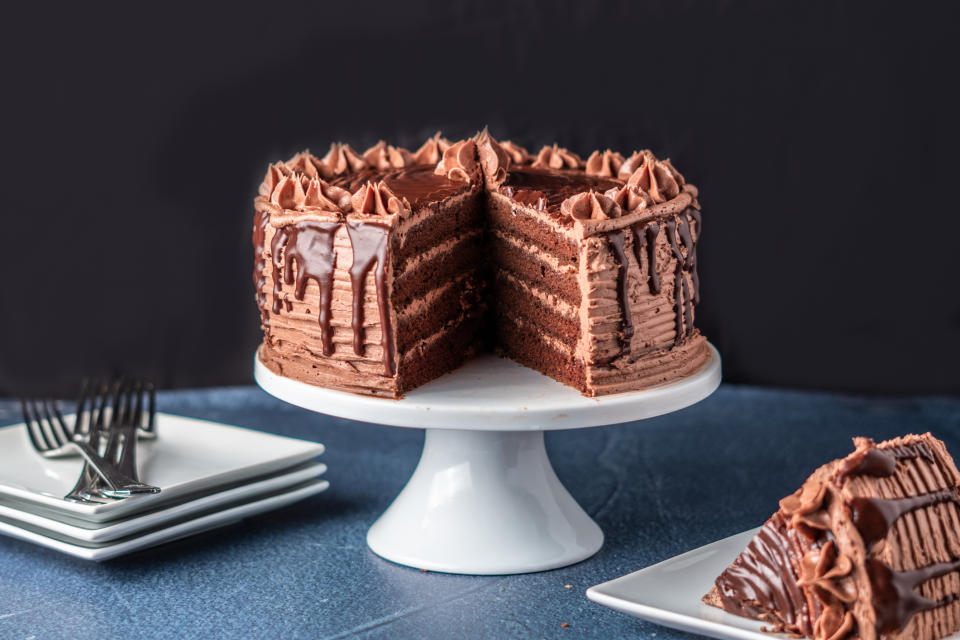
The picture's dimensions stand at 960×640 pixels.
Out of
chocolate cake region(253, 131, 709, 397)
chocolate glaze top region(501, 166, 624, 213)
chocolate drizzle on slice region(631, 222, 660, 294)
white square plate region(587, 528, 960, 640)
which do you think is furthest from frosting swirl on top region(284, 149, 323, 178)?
white square plate region(587, 528, 960, 640)

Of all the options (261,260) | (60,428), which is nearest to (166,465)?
(60,428)

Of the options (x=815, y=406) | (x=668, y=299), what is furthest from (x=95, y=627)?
(x=815, y=406)

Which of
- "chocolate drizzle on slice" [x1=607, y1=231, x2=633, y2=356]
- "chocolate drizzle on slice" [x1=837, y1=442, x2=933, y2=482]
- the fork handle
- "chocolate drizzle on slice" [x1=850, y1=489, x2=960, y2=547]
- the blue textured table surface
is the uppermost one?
"chocolate drizzle on slice" [x1=607, y1=231, x2=633, y2=356]

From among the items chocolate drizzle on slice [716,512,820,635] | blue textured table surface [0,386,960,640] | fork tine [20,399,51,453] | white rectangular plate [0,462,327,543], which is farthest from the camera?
fork tine [20,399,51,453]

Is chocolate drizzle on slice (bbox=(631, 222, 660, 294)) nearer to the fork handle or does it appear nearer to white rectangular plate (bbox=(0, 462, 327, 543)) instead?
white rectangular plate (bbox=(0, 462, 327, 543))

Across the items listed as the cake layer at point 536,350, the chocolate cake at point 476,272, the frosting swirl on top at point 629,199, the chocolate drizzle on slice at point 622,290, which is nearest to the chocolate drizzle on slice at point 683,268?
the chocolate cake at point 476,272

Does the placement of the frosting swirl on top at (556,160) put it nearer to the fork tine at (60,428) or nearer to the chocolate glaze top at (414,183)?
the chocolate glaze top at (414,183)

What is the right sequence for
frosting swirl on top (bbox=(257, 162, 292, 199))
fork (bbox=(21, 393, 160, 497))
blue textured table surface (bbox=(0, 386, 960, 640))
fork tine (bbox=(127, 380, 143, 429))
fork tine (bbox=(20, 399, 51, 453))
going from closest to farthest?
blue textured table surface (bbox=(0, 386, 960, 640))
fork (bbox=(21, 393, 160, 497))
frosting swirl on top (bbox=(257, 162, 292, 199))
fork tine (bbox=(20, 399, 51, 453))
fork tine (bbox=(127, 380, 143, 429))
